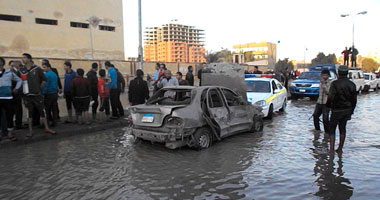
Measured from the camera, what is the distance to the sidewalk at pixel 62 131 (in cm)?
743

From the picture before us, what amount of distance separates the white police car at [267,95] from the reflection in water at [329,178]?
3.94 m

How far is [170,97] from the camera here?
7645 mm

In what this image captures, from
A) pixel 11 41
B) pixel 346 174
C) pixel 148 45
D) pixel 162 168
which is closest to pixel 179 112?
pixel 162 168

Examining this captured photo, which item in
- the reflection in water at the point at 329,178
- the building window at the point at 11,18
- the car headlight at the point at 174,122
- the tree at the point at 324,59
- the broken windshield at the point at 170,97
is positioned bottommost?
the reflection in water at the point at 329,178

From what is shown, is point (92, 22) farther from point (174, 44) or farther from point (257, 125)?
point (174, 44)

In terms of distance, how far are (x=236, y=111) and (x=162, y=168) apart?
9.69ft

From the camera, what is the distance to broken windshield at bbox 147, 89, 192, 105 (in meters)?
7.37

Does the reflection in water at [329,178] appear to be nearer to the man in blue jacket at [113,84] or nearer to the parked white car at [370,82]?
the man in blue jacket at [113,84]

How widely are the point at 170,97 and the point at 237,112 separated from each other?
1.75 m

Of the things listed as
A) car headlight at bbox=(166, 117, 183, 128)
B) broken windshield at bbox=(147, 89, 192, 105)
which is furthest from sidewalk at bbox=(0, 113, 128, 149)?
car headlight at bbox=(166, 117, 183, 128)

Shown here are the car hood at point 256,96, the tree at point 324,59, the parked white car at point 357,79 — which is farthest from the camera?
the tree at point 324,59

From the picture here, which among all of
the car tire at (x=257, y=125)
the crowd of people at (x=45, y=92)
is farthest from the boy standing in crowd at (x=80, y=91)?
the car tire at (x=257, y=125)

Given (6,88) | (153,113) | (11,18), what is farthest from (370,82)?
(11,18)

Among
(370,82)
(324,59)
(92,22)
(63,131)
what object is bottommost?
(63,131)
